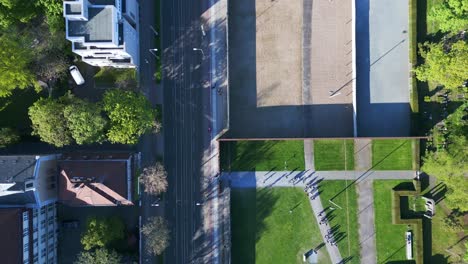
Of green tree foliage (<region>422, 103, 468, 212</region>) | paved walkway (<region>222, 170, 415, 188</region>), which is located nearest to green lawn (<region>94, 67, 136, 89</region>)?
paved walkway (<region>222, 170, 415, 188</region>)

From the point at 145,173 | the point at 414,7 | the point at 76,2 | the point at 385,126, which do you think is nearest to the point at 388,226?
the point at 385,126

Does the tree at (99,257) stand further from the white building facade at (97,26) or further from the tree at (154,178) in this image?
the white building facade at (97,26)

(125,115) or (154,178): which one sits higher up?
(125,115)

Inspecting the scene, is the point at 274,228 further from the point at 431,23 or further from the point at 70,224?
the point at 431,23

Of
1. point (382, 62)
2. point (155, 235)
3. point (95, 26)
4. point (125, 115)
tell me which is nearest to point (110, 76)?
point (125, 115)

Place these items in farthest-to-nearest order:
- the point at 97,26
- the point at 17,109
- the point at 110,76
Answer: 1. the point at 110,76
2. the point at 17,109
3. the point at 97,26

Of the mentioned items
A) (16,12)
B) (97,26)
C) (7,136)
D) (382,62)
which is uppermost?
(16,12)

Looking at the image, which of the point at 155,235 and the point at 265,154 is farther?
the point at 265,154
